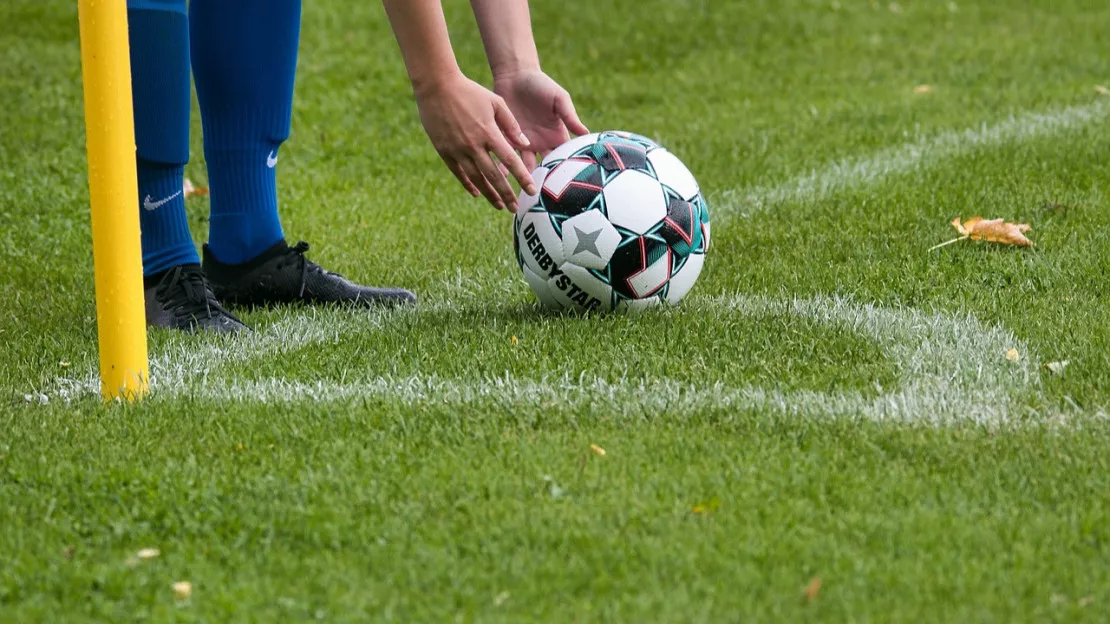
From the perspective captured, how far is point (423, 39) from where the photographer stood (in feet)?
9.45

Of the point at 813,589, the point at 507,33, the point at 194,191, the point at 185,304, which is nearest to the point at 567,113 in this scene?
the point at 507,33

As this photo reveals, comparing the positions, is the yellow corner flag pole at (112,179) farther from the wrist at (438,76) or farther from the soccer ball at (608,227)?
the soccer ball at (608,227)

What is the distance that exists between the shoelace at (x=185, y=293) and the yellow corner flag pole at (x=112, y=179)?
0.70 metres

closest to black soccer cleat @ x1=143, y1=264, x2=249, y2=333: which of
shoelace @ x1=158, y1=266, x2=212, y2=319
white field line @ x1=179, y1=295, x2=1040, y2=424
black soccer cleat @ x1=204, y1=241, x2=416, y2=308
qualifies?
shoelace @ x1=158, y1=266, x2=212, y2=319

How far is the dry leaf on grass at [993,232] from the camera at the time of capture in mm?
4176

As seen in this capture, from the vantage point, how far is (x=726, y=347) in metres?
3.21

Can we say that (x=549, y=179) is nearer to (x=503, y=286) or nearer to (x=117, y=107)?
(x=503, y=286)

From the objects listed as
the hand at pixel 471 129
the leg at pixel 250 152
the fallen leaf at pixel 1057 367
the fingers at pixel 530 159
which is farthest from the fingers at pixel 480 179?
the fallen leaf at pixel 1057 367

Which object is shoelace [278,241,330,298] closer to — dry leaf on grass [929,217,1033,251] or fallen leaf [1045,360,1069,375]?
dry leaf on grass [929,217,1033,251]

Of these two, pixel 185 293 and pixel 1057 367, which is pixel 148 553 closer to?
Answer: pixel 185 293

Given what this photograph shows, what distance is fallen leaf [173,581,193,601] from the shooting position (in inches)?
83.5

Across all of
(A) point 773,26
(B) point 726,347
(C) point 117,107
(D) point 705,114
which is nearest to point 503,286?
(B) point 726,347

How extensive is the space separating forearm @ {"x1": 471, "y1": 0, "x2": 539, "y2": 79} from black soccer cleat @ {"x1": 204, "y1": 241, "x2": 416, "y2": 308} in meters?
0.82

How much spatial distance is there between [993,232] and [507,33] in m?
1.79
